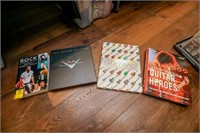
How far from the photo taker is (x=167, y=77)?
2.86ft

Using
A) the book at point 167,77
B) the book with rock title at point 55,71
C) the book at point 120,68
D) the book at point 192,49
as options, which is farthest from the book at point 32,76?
the book at point 192,49

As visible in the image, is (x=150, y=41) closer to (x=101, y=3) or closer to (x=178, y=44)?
(x=178, y=44)

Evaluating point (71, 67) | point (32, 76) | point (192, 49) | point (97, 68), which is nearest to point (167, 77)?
point (192, 49)

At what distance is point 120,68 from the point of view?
90cm

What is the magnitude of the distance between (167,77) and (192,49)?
9.5 inches

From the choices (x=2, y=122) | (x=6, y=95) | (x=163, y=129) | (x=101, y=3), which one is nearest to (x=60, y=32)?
(x=101, y=3)

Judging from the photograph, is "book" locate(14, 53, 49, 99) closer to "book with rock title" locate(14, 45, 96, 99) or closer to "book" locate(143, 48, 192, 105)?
"book with rock title" locate(14, 45, 96, 99)

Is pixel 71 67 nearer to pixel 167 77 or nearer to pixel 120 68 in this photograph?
pixel 120 68

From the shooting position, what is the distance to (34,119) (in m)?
0.75

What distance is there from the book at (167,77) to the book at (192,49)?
0.12ft

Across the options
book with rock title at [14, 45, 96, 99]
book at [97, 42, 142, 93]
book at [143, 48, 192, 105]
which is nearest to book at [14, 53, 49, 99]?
book with rock title at [14, 45, 96, 99]

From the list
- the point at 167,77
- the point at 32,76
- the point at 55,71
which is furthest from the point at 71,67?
the point at 167,77

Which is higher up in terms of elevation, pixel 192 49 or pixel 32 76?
pixel 192 49

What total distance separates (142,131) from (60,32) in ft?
2.55
